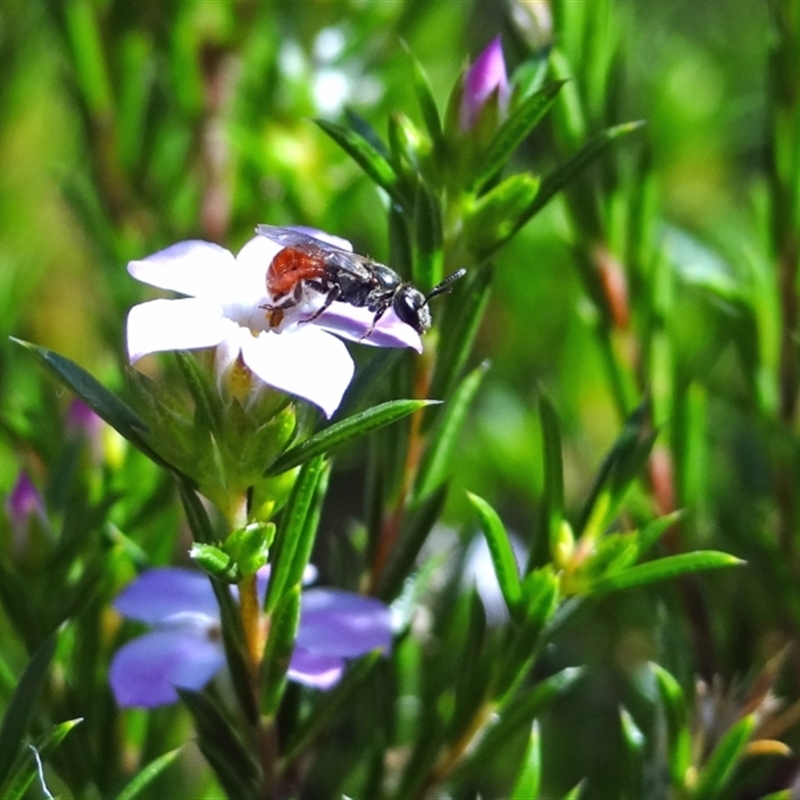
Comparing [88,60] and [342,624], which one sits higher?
[88,60]

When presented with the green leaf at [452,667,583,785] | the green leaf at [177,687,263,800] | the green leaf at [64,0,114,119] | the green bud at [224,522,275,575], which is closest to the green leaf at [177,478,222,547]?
the green bud at [224,522,275,575]

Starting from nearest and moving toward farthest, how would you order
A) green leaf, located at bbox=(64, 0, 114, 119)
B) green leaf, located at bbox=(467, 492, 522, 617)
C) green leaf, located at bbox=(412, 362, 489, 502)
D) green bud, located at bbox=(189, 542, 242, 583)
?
green bud, located at bbox=(189, 542, 242, 583) → green leaf, located at bbox=(467, 492, 522, 617) → green leaf, located at bbox=(412, 362, 489, 502) → green leaf, located at bbox=(64, 0, 114, 119)

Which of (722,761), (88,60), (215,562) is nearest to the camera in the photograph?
(215,562)

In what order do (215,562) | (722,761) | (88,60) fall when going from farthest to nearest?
1. (88,60)
2. (722,761)
3. (215,562)

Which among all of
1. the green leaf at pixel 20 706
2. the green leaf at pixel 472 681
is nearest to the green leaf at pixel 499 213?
the green leaf at pixel 472 681

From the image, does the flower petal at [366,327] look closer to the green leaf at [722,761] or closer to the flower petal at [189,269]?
the flower petal at [189,269]

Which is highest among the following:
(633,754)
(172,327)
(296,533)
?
(172,327)

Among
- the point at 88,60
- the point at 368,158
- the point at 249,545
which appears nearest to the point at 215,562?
the point at 249,545

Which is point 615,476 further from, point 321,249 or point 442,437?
point 321,249

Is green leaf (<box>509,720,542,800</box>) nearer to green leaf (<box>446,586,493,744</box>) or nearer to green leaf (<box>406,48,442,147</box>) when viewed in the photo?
green leaf (<box>446,586,493,744</box>)
